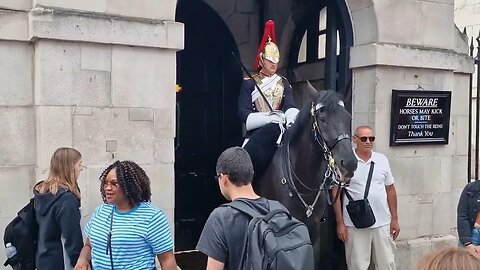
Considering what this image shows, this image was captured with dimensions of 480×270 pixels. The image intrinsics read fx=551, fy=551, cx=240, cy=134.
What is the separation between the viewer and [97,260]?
3.30 metres

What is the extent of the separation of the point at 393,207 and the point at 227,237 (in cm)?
349

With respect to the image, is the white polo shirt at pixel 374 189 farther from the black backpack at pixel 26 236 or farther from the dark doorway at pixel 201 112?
the black backpack at pixel 26 236

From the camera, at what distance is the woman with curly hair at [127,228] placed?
10.6ft

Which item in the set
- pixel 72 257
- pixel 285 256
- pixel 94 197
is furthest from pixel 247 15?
pixel 285 256

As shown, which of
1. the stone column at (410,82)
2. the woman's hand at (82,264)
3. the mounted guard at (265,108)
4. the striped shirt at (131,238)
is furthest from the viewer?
the stone column at (410,82)

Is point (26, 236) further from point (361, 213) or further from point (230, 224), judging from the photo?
point (361, 213)

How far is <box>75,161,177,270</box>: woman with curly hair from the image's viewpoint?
3.22 metres

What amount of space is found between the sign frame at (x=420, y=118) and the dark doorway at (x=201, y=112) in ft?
7.99

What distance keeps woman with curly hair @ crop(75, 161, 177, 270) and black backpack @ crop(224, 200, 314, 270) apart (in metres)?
0.68

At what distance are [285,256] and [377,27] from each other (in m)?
4.32

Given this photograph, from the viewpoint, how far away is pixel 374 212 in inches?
217

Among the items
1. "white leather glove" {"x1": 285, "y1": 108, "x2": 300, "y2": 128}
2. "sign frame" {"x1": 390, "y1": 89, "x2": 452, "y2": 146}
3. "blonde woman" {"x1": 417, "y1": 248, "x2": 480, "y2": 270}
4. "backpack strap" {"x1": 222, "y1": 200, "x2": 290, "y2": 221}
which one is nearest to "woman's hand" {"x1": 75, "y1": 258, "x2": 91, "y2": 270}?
"backpack strap" {"x1": 222, "y1": 200, "x2": 290, "y2": 221}

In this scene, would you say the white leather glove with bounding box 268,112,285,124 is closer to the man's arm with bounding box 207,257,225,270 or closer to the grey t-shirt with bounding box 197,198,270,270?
the grey t-shirt with bounding box 197,198,270,270

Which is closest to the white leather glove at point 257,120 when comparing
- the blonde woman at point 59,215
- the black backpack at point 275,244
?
the blonde woman at point 59,215
